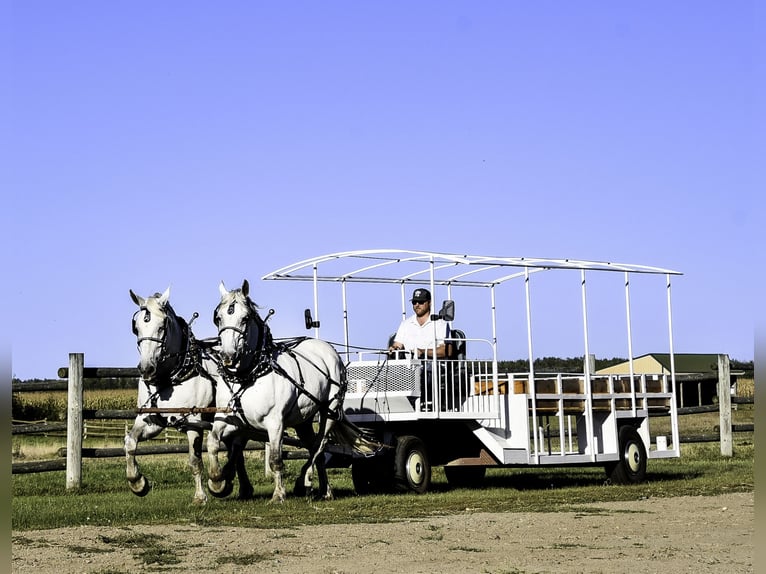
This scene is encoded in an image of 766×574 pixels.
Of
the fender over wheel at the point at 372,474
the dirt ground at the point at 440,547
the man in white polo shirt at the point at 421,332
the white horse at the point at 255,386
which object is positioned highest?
the man in white polo shirt at the point at 421,332

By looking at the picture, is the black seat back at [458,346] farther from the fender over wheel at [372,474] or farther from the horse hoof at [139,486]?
the horse hoof at [139,486]

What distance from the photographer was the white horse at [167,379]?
1404 centimetres

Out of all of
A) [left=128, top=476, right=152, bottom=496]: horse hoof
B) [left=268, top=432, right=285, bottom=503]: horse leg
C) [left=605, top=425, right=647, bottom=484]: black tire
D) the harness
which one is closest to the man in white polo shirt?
the harness

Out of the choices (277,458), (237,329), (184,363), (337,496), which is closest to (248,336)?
(237,329)

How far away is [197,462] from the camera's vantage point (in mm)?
15031

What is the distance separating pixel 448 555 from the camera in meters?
9.84

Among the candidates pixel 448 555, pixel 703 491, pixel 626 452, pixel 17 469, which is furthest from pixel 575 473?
pixel 448 555

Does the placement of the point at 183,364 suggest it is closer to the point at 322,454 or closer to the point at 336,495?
the point at 322,454

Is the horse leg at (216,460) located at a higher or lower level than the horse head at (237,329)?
lower

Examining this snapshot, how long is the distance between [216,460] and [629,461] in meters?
7.32

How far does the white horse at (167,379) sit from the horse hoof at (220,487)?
13 cm

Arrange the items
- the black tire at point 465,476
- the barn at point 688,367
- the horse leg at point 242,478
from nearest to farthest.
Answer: the horse leg at point 242,478
the black tire at point 465,476
the barn at point 688,367

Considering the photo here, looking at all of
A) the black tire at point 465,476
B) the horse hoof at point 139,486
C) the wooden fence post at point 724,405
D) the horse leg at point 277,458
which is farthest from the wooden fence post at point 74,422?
the wooden fence post at point 724,405

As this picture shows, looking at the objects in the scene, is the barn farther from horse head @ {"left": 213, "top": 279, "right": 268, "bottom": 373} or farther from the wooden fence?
horse head @ {"left": 213, "top": 279, "right": 268, "bottom": 373}
